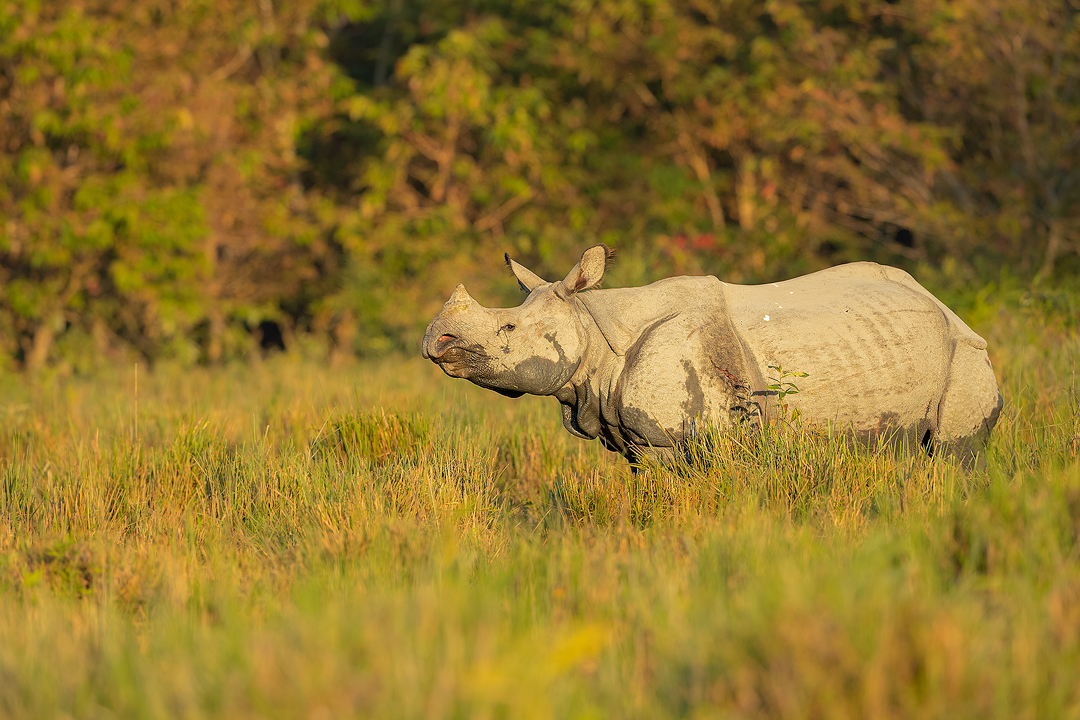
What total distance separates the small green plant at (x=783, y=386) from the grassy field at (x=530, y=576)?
10 cm

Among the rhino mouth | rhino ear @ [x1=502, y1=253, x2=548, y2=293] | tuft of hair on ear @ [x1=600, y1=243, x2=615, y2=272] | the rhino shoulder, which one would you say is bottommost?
the rhino mouth

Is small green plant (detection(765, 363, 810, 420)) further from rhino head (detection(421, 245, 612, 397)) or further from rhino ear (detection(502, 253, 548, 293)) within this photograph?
rhino ear (detection(502, 253, 548, 293))

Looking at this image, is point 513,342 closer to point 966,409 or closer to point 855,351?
point 855,351

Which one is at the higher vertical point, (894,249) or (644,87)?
(644,87)

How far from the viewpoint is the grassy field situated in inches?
73.5

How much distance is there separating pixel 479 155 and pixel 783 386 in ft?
33.4

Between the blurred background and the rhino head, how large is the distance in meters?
5.91

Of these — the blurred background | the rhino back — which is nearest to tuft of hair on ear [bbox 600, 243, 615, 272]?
the rhino back

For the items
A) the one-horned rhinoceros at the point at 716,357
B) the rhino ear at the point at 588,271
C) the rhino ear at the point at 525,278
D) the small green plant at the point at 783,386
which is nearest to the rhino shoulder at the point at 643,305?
the one-horned rhinoceros at the point at 716,357

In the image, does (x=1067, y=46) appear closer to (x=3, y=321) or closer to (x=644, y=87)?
(x=644, y=87)

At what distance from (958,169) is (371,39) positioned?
8.21 metres

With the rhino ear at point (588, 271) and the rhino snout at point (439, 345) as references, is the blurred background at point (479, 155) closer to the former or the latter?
the rhino ear at point (588, 271)

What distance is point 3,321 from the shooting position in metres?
10.9

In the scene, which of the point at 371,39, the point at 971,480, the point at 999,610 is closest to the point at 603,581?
the point at 999,610
